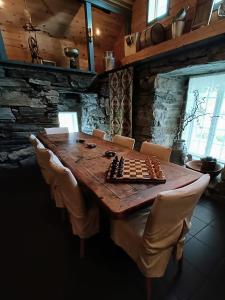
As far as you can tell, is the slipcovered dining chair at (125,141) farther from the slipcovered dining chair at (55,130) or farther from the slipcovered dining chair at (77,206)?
the slipcovered dining chair at (55,130)

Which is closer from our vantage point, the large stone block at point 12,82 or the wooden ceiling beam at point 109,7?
the large stone block at point 12,82

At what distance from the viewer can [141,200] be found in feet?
3.03

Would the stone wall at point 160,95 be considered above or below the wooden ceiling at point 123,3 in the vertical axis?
below

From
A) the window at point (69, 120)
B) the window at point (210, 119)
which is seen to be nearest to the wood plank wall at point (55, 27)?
the window at point (69, 120)

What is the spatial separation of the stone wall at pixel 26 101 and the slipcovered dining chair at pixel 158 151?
7.43 ft

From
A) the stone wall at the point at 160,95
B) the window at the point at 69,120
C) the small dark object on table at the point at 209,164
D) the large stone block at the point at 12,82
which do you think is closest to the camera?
the small dark object on table at the point at 209,164

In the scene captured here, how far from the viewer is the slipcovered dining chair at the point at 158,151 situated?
161 centimetres

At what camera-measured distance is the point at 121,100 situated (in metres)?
3.08

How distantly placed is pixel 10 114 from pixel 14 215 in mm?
1909

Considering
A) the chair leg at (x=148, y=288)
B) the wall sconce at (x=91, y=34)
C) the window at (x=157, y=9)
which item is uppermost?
the window at (x=157, y=9)

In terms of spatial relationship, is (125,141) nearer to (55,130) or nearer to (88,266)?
(88,266)

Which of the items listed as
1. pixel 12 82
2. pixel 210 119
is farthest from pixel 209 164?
pixel 12 82

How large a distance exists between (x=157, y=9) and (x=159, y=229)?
3445 mm

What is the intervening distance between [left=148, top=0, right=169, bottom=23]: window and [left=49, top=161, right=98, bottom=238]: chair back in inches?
120
